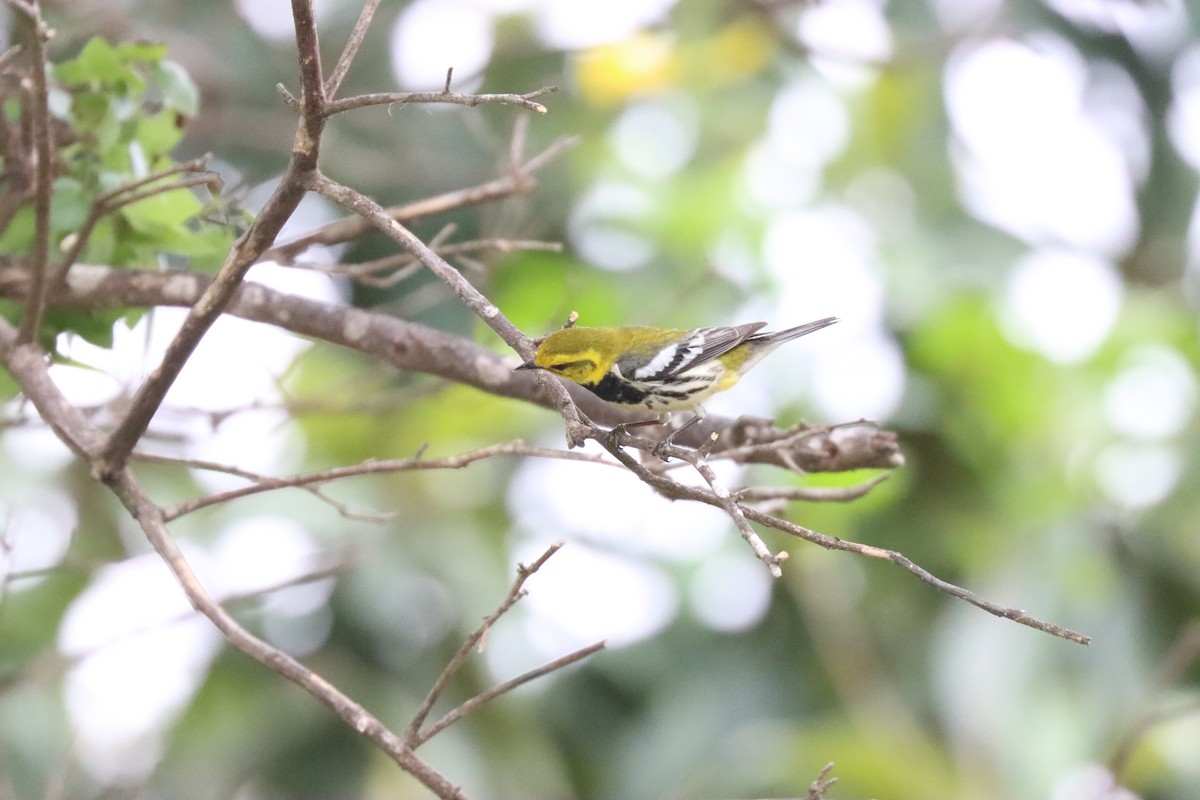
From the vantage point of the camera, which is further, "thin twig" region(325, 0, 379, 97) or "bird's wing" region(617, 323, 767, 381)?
"bird's wing" region(617, 323, 767, 381)

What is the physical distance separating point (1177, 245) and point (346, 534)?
489cm

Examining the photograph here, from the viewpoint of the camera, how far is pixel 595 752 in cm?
529

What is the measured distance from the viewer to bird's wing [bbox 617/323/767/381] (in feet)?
9.00

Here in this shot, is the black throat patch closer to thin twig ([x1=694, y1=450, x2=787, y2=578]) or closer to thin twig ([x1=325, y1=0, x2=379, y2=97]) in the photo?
thin twig ([x1=694, y1=450, x2=787, y2=578])

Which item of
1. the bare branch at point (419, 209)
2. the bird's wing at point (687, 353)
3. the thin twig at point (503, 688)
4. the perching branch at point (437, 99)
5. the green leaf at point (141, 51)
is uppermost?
the perching branch at point (437, 99)

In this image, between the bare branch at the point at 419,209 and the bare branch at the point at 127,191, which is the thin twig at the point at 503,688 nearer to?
the bare branch at the point at 127,191

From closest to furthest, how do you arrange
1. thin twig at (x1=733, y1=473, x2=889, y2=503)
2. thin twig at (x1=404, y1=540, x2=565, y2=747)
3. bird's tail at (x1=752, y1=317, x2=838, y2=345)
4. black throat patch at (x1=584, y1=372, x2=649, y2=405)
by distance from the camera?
1. thin twig at (x1=404, y1=540, x2=565, y2=747)
2. thin twig at (x1=733, y1=473, x2=889, y2=503)
3. black throat patch at (x1=584, y1=372, x2=649, y2=405)
4. bird's tail at (x1=752, y1=317, x2=838, y2=345)

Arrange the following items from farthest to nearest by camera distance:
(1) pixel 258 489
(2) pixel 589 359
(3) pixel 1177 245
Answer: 1. (3) pixel 1177 245
2. (2) pixel 589 359
3. (1) pixel 258 489

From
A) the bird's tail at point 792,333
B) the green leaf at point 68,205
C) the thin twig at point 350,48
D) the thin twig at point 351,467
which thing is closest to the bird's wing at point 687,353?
the bird's tail at point 792,333

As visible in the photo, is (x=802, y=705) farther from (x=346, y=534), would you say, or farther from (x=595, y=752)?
(x=346, y=534)

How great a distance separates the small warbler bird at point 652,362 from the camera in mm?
2484

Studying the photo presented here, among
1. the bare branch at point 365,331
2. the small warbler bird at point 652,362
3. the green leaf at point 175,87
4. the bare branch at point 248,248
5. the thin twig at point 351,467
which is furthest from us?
the small warbler bird at point 652,362

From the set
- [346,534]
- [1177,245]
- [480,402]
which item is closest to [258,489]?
[480,402]

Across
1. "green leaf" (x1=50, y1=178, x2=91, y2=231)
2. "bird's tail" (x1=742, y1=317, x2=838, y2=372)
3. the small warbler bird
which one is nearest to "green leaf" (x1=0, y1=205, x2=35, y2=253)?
"green leaf" (x1=50, y1=178, x2=91, y2=231)
